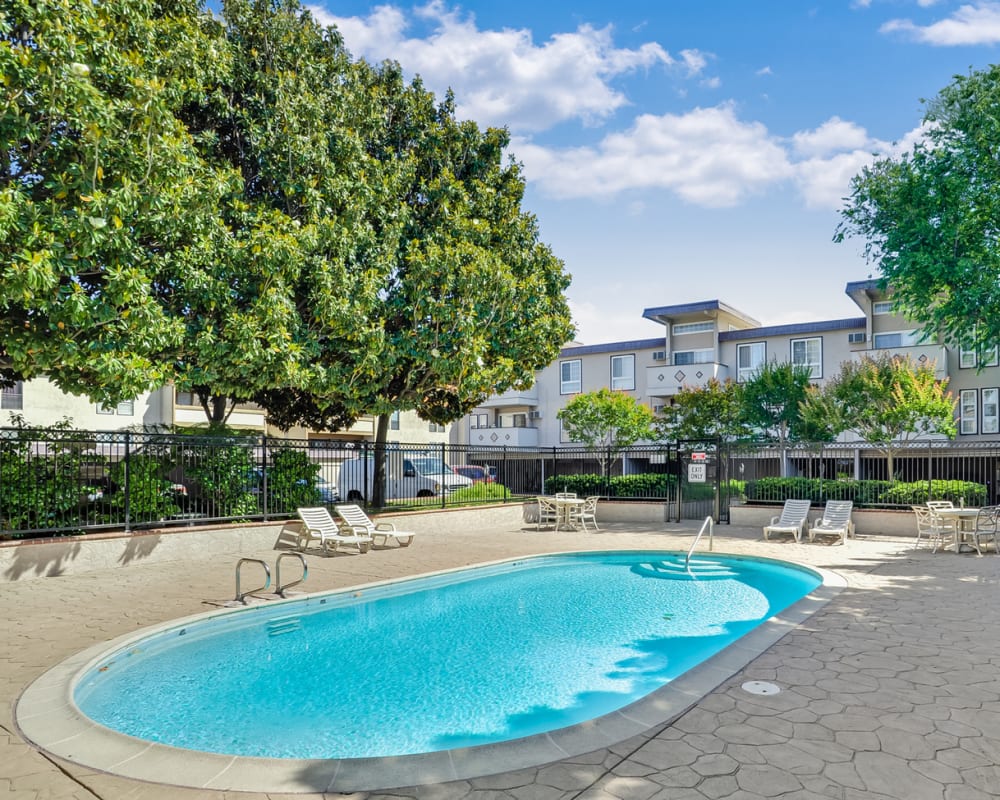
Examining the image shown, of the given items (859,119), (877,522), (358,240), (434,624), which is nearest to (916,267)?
(859,119)

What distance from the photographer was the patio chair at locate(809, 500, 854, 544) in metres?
15.9

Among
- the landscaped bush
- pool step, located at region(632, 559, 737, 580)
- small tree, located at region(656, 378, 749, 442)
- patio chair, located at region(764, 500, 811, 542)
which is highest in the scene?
small tree, located at region(656, 378, 749, 442)

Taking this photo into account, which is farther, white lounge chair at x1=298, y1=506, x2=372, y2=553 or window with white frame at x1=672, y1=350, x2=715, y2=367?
window with white frame at x1=672, y1=350, x2=715, y2=367

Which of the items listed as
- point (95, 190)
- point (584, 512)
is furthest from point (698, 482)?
point (95, 190)

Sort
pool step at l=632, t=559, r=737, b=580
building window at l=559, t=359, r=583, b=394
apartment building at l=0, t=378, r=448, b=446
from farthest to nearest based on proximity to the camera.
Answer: building window at l=559, t=359, r=583, b=394 < apartment building at l=0, t=378, r=448, b=446 < pool step at l=632, t=559, r=737, b=580

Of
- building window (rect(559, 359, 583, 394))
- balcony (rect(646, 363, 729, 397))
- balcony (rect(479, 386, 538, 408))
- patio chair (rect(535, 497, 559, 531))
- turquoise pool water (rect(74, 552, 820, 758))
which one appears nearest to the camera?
turquoise pool water (rect(74, 552, 820, 758))

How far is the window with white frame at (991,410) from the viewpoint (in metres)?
29.2

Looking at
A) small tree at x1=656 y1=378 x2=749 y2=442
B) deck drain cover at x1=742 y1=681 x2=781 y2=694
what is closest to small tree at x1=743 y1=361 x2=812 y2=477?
small tree at x1=656 y1=378 x2=749 y2=442

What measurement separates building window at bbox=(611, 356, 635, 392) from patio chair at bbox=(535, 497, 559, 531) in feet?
63.4

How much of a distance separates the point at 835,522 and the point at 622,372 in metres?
23.6

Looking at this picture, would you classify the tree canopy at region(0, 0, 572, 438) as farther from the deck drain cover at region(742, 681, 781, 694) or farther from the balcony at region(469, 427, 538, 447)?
the balcony at region(469, 427, 538, 447)

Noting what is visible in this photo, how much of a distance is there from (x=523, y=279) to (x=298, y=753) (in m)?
14.3

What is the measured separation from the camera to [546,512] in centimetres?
2055

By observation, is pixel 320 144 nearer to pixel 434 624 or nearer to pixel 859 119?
pixel 434 624
